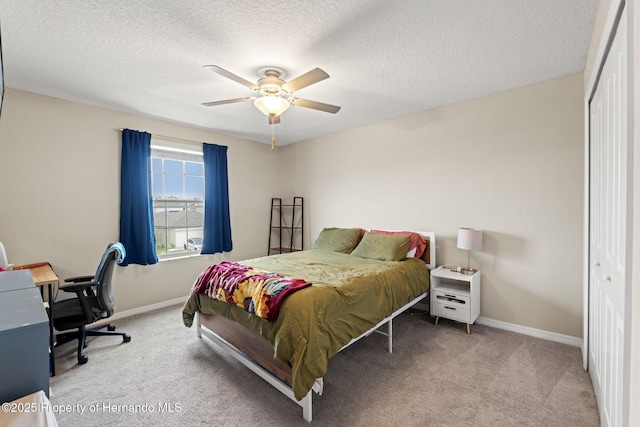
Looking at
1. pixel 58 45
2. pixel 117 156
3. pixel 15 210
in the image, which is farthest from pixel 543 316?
pixel 15 210

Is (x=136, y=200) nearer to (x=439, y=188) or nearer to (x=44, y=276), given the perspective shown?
(x=44, y=276)

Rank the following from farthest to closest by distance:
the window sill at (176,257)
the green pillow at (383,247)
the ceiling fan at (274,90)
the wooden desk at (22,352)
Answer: the window sill at (176,257)
the green pillow at (383,247)
the ceiling fan at (274,90)
the wooden desk at (22,352)

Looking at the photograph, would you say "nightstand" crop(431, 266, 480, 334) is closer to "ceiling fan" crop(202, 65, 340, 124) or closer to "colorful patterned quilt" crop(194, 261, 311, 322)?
"colorful patterned quilt" crop(194, 261, 311, 322)

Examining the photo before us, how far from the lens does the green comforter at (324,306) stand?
71.1 inches

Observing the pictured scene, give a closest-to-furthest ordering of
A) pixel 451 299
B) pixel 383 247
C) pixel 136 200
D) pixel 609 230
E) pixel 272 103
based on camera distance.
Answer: pixel 609 230 < pixel 272 103 < pixel 451 299 < pixel 383 247 < pixel 136 200

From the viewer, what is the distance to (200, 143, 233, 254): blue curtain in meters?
4.26

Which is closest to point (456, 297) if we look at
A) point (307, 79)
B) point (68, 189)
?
point (307, 79)

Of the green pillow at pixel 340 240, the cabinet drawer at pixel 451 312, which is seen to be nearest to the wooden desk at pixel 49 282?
the green pillow at pixel 340 240

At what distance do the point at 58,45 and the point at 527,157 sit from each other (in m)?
4.24

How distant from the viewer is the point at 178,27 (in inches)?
74.9

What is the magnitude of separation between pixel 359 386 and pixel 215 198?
131 inches

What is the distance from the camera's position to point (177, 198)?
4.13 m

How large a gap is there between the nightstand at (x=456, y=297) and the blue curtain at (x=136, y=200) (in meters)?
3.56

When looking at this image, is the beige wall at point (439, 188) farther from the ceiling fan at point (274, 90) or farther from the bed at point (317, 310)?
the ceiling fan at point (274, 90)
